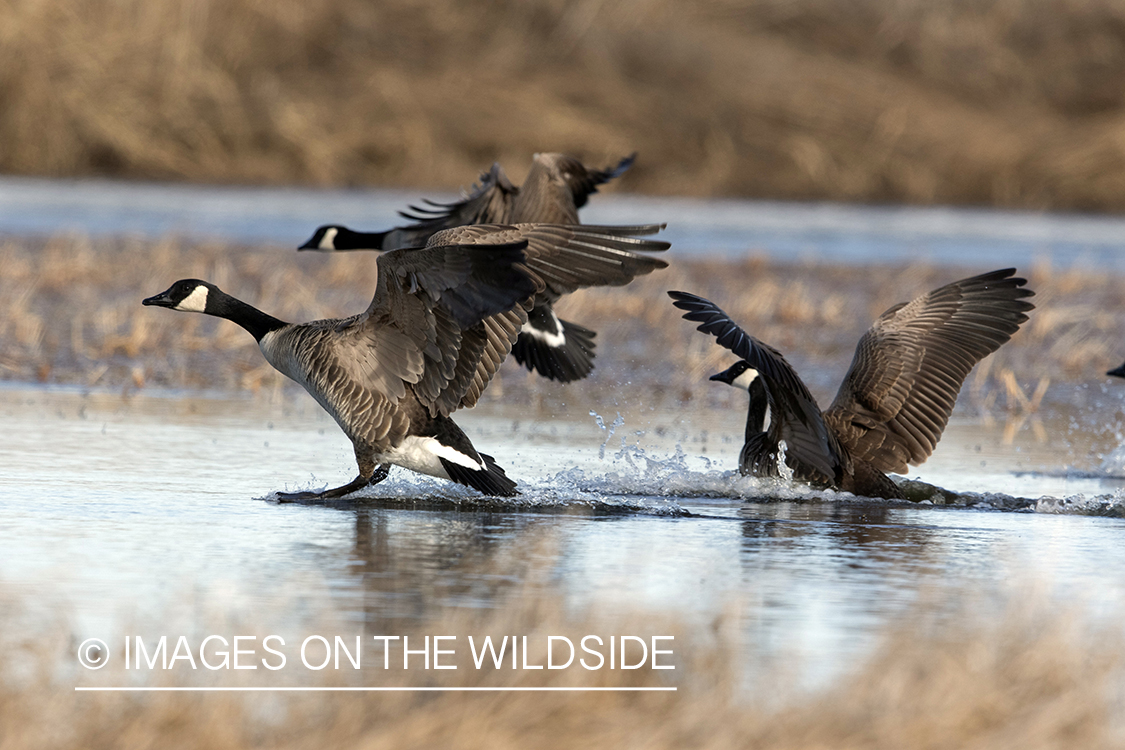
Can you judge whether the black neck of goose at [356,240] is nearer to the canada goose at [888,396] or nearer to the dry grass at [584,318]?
the dry grass at [584,318]

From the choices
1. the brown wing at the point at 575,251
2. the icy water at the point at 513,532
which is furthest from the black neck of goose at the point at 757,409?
the brown wing at the point at 575,251

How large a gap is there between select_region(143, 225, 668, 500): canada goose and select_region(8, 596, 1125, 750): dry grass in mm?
2553

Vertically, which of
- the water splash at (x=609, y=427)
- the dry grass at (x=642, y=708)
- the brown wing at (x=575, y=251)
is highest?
the brown wing at (x=575, y=251)

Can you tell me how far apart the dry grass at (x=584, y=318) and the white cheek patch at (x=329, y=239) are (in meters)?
0.92

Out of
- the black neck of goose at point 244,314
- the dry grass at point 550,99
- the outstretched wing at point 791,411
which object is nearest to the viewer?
the outstretched wing at point 791,411

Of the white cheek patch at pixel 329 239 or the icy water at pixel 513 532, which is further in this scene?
the white cheek patch at pixel 329 239

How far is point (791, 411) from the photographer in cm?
774

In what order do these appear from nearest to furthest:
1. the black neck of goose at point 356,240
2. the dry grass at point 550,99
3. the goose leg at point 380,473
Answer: the goose leg at point 380,473 < the black neck of goose at point 356,240 < the dry grass at point 550,99

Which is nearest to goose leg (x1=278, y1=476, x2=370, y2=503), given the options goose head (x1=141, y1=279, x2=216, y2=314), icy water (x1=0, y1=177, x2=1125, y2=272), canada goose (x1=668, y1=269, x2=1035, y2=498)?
goose head (x1=141, y1=279, x2=216, y2=314)

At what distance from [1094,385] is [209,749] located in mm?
9050

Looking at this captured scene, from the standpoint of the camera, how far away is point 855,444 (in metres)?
8.12

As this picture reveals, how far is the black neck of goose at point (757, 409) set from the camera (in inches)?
319

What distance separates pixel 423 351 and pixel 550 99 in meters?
21.2

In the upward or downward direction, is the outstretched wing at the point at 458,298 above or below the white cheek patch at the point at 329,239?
below
